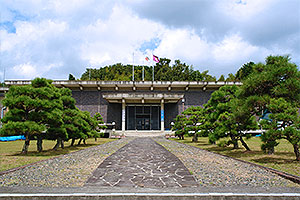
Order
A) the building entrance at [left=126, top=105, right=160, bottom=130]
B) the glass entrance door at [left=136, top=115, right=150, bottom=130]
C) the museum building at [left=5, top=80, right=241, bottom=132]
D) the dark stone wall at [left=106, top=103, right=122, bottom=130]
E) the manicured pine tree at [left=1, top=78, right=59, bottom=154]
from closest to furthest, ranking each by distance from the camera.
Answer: the manicured pine tree at [left=1, top=78, right=59, bottom=154] → the museum building at [left=5, top=80, right=241, bottom=132] → the dark stone wall at [left=106, top=103, right=122, bottom=130] → the building entrance at [left=126, top=105, right=160, bottom=130] → the glass entrance door at [left=136, top=115, right=150, bottom=130]

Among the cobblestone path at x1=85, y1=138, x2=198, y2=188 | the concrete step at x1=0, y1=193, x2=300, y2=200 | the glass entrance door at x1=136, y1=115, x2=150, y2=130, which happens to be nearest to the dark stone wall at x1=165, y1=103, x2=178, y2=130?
the glass entrance door at x1=136, y1=115, x2=150, y2=130

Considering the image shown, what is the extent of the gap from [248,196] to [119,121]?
2573 centimetres

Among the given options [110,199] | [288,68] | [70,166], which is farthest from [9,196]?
[288,68]

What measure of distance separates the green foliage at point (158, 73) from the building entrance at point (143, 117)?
9926 millimetres

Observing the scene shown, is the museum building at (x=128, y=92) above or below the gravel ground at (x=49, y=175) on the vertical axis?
above

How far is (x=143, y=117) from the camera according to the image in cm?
A: 3103

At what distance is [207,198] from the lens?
3402 millimetres

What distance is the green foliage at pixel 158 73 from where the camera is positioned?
132 feet

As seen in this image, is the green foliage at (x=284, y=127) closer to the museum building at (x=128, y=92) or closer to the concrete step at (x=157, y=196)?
the concrete step at (x=157, y=196)

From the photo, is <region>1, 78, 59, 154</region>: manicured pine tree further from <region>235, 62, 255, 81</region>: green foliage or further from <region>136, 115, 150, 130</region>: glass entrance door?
<region>235, 62, 255, 81</region>: green foliage

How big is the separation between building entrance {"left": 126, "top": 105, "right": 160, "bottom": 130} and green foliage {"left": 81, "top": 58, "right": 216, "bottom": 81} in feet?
32.6

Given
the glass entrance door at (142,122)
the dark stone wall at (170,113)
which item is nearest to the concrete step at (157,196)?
the dark stone wall at (170,113)

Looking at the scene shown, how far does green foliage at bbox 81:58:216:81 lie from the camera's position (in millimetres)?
40188

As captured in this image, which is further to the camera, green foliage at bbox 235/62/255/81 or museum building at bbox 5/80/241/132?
green foliage at bbox 235/62/255/81
